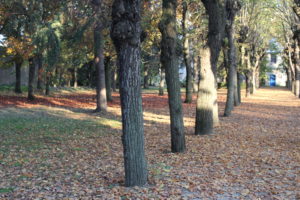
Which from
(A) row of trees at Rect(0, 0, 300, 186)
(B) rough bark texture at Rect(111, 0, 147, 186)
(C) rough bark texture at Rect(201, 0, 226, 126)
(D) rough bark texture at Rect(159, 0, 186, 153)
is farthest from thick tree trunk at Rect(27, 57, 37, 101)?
(B) rough bark texture at Rect(111, 0, 147, 186)

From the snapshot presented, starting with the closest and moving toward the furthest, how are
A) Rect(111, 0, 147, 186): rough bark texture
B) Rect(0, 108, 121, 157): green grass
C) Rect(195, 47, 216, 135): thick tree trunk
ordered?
Rect(111, 0, 147, 186): rough bark texture < Rect(0, 108, 121, 157): green grass < Rect(195, 47, 216, 135): thick tree trunk

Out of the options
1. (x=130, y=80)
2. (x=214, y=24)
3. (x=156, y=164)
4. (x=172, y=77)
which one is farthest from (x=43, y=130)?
(x=130, y=80)

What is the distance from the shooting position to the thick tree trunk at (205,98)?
11.9m

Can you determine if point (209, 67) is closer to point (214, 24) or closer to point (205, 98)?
point (205, 98)

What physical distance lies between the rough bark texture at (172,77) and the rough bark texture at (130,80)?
3019 mm

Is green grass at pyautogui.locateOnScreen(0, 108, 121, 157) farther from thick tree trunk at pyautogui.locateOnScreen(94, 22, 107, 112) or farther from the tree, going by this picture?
the tree

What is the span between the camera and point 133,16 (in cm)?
577

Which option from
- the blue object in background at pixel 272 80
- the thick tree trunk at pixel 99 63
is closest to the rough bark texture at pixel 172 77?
the thick tree trunk at pixel 99 63

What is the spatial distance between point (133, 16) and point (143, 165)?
7.93 ft

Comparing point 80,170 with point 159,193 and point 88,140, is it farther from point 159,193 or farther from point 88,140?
point 88,140

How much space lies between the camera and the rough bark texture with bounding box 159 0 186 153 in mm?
8984

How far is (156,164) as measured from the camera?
8.01 meters

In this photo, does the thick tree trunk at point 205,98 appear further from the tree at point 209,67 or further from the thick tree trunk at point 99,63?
the thick tree trunk at point 99,63

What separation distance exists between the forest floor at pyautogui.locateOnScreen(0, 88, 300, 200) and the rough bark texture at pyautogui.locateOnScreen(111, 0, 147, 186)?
Answer: 0.37m
